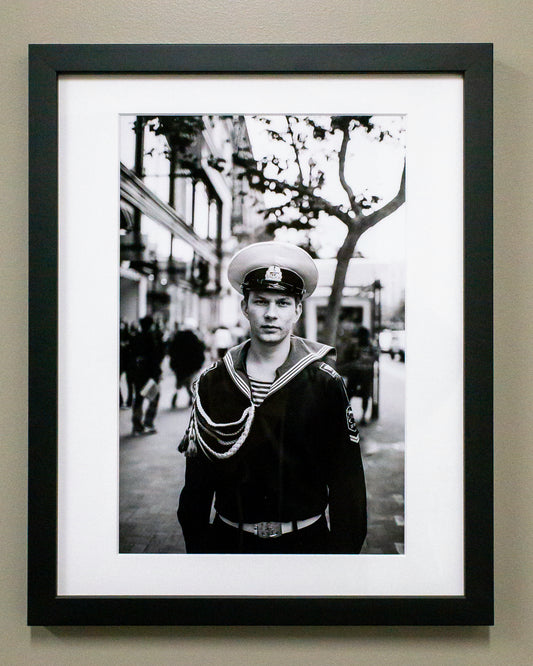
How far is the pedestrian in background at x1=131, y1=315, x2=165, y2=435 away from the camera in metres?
0.84

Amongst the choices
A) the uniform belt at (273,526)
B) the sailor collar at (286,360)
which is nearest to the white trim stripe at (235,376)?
the sailor collar at (286,360)

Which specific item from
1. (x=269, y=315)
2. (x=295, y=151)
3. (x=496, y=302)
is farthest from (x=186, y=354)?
(x=496, y=302)

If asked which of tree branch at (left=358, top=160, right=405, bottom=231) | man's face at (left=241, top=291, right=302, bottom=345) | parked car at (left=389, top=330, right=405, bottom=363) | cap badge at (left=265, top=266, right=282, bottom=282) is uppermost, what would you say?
tree branch at (left=358, top=160, right=405, bottom=231)

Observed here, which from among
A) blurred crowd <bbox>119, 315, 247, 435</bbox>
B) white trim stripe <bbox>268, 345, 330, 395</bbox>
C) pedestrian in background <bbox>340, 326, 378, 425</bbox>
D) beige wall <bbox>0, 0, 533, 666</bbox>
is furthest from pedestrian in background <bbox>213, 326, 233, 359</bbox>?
beige wall <bbox>0, 0, 533, 666</bbox>

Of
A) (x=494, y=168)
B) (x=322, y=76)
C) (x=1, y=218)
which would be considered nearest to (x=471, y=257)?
(x=494, y=168)

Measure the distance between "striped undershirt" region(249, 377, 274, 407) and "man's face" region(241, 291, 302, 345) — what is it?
70mm

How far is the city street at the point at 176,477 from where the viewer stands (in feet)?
2.78

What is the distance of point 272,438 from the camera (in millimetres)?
846

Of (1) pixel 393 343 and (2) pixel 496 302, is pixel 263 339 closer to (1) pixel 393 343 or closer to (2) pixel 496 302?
(1) pixel 393 343

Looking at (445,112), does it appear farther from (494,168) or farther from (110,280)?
(110,280)

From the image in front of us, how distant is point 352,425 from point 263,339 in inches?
8.2

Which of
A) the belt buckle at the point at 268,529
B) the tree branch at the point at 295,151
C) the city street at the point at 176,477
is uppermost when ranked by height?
the tree branch at the point at 295,151

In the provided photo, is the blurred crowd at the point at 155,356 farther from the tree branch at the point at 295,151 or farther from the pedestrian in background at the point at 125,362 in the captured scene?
the tree branch at the point at 295,151

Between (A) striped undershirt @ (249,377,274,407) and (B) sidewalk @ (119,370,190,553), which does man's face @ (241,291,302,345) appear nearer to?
(A) striped undershirt @ (249,377,274,407)
